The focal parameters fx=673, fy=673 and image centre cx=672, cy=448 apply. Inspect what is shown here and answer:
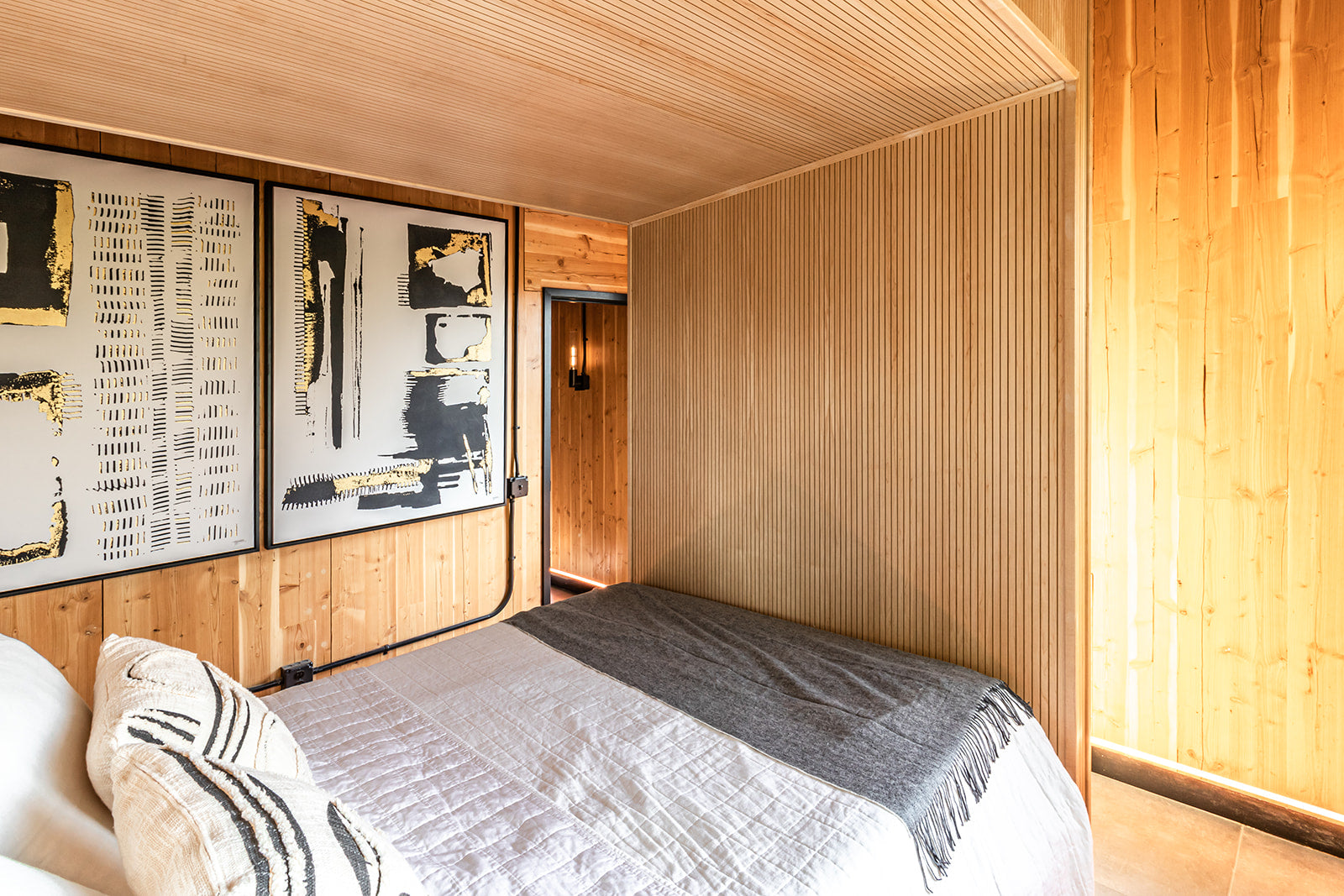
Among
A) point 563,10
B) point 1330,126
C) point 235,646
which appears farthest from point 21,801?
point 1330,126

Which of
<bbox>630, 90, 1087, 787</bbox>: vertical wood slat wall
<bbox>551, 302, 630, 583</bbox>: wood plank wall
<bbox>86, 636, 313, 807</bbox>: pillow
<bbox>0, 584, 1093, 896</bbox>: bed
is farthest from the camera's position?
<bbox>551, 302, 630, 583</bbox>: wood plank wall

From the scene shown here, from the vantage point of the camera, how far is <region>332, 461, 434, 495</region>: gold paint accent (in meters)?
2.58

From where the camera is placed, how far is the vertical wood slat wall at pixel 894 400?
5.82 feet

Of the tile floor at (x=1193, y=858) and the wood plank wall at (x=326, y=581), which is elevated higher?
the wood plank wall at (x=326, y=581)

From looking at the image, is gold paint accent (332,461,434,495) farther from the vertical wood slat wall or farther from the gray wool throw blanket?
the vertical wood slat wall

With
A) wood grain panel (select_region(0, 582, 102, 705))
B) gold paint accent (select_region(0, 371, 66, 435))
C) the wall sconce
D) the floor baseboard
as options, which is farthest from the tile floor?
the wall sconce

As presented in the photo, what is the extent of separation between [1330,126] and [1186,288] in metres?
0.57

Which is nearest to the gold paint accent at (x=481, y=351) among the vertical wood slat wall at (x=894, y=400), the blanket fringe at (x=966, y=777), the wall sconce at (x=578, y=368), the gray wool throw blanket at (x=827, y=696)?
the vertical wood slat wall at (x=894, y=400)

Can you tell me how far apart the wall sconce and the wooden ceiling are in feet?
8.19

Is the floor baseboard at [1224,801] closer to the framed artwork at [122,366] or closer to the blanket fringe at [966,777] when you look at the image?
the blanket fringe at [966,777]

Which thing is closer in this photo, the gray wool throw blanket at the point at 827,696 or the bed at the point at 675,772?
the bed at the point at 675,772

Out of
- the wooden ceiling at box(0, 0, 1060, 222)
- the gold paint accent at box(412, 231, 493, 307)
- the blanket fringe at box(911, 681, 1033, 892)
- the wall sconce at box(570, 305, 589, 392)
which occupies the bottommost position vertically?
the blanket fringe at box(911, 681, 1033, 892)

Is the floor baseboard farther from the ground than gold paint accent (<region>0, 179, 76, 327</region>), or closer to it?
closer to it

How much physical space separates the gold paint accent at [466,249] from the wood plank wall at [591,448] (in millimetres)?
1609
